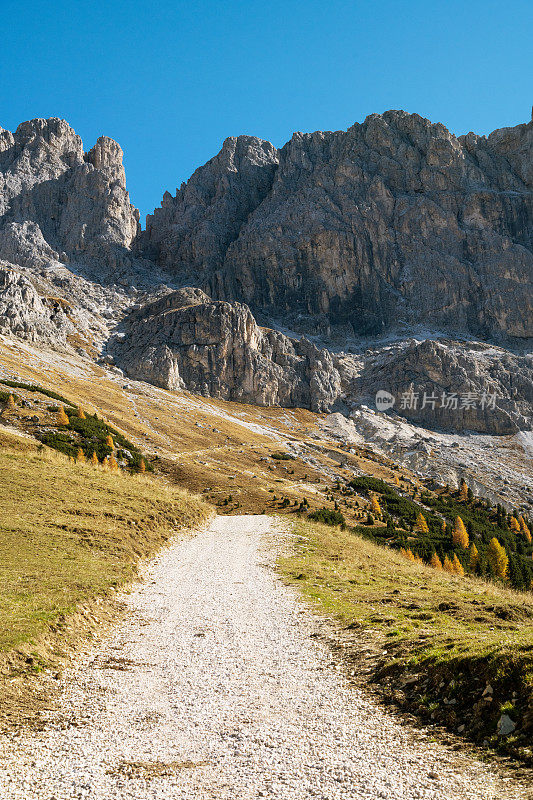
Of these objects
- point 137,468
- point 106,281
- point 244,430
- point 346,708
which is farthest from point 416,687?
point 106,281

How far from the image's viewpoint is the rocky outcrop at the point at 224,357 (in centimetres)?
15300

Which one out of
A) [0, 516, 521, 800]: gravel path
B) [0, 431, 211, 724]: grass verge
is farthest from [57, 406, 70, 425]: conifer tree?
[0, 516, 521, 800]: gravel path

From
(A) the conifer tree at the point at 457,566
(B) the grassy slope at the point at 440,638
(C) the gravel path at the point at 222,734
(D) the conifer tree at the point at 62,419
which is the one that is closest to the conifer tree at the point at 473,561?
(A) the conifer tree at the point at 457,566

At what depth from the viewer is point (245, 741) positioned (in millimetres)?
7348

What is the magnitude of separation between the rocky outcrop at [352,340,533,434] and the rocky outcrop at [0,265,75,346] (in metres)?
101

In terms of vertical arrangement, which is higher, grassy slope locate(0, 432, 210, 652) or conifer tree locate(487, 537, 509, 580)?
grassy slope locate(0, 432, 210, 652)

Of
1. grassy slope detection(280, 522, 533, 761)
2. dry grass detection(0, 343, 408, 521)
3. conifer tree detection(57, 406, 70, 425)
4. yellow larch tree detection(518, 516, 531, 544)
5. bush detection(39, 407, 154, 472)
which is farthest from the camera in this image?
yellow larch tree detection(518, 516, 531, 544)

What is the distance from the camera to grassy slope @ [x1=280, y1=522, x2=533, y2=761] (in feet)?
23.8

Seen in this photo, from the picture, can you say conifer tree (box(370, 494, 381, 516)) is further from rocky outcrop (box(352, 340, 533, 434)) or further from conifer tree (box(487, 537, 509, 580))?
rocky outcrop (box(352, 340, 533, 434))

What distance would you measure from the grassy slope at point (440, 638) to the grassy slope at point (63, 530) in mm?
7400

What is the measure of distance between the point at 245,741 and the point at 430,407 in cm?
16733

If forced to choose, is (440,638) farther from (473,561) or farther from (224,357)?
(224,357)

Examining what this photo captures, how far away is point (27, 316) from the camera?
13850 centimetres

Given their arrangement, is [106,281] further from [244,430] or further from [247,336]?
[244,430]
